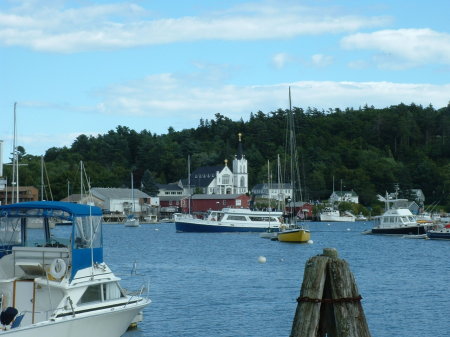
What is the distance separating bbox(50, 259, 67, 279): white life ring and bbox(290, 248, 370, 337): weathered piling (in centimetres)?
1196

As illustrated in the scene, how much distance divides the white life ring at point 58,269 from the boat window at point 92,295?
3.24ft

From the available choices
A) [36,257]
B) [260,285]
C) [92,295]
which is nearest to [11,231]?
[36,257]

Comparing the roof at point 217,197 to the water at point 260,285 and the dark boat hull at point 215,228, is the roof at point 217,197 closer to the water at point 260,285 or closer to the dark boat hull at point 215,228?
the dark boat hull at point 215,228

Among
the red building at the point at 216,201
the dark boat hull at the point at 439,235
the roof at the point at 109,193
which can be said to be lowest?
the dark boat hull at the point at 439,235

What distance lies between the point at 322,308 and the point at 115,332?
12973 millimetres

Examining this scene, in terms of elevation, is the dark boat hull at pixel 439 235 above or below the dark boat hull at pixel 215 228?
below

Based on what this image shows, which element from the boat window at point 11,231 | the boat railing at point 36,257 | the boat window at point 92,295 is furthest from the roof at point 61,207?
the boat window at point 92,295

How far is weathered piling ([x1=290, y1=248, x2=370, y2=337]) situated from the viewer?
556 inches

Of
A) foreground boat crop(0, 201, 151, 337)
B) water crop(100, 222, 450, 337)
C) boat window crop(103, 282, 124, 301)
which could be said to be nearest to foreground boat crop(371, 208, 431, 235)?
water crop(100, 222, 450, 337)

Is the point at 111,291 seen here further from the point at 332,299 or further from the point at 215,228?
the point at 215,228

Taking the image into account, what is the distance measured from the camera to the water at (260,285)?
3522 centimetres

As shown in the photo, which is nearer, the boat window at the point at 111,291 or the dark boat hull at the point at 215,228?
the boat window at the point at 111,291

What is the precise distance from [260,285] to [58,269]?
2655 centimetres

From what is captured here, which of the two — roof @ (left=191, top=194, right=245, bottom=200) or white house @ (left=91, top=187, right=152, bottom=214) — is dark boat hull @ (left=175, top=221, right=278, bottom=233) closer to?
A: roof @ (left=191, top=194, right=245, bottom=200)
